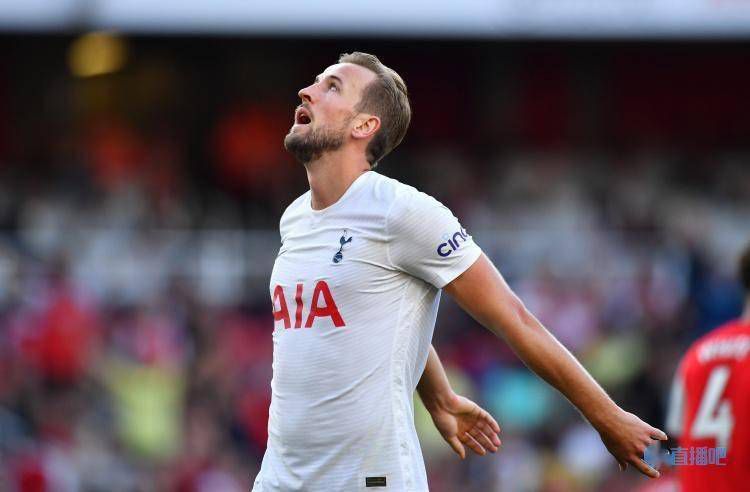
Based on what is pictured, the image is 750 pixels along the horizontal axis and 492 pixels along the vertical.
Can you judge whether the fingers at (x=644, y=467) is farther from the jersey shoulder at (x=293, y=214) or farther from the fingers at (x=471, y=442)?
the jersey shoulder at (x=293, y=214)

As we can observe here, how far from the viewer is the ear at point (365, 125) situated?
4535 mm

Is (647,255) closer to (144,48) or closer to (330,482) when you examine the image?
(144,48)

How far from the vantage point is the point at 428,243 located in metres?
4.25

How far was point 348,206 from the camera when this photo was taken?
444 cm

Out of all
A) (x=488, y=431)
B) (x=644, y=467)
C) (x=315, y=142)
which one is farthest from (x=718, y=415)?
(x=315, y=142)

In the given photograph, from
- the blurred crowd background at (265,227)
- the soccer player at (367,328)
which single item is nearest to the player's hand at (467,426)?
the soccer player at (367,328)

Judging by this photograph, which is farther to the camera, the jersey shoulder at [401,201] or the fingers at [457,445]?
the fingers at [457,445]

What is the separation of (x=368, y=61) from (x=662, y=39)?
11071 millimetres

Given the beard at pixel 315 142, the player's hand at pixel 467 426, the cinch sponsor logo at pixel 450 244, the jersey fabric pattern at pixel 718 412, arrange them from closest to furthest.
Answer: the cinch sponsor logo at pixel 450 244 → the beard at pixel 315 142 → the player's hand at pixel 467 426 → the jersey fabric pattern at pixel 718 412

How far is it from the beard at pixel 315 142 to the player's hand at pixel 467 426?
38.8 inches

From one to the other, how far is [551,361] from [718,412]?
1616 mm

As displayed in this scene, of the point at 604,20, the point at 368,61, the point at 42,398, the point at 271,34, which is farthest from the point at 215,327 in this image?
the point at 368,61
